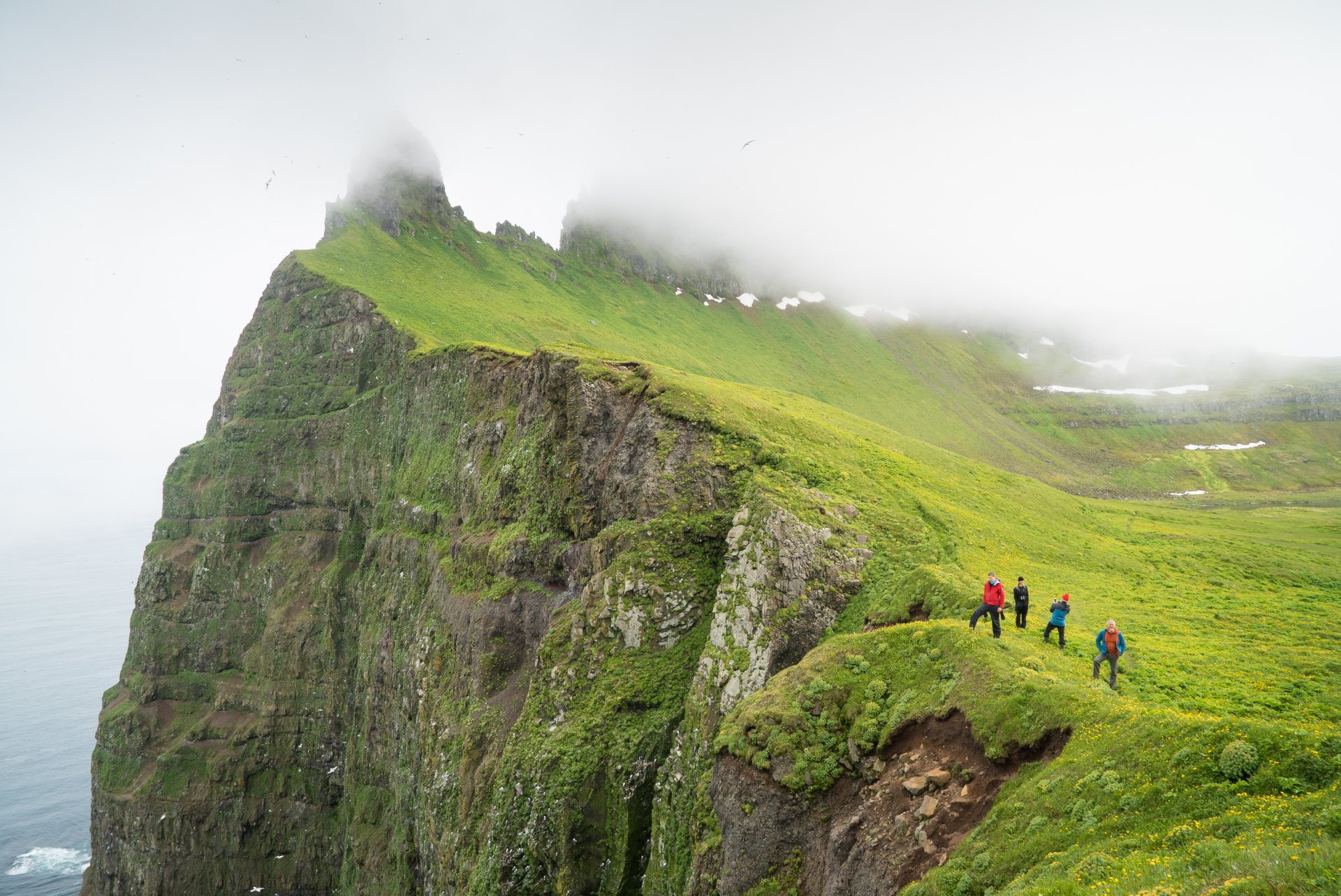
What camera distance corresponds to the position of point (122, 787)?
251 ft

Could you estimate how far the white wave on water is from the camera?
99.2m

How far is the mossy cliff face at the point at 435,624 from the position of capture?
100 ft

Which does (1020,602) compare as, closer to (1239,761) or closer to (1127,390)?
(1239,761)

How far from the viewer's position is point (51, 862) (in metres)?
102

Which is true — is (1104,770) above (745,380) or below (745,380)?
below

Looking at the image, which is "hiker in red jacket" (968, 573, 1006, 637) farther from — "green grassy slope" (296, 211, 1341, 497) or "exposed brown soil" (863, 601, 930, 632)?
"green grassy slope" (296, 211, 1341, 497)

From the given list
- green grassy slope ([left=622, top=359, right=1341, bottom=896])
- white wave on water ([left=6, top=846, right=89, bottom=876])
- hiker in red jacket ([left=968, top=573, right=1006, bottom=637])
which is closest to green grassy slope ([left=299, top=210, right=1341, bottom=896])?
green grassy slope ([left=622, top=359, right=1341, bottom=896])

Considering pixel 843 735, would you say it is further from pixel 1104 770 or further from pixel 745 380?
pixel 745 380

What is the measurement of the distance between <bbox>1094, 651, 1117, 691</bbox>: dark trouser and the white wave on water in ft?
455

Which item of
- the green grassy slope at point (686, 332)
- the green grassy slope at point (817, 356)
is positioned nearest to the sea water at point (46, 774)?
the green grassy slope at point (686, 332)

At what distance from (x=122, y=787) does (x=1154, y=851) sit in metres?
101

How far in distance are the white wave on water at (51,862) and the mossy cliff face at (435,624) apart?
31599 mm

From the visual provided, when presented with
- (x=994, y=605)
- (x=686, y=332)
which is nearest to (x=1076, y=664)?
(x=994, y=605)

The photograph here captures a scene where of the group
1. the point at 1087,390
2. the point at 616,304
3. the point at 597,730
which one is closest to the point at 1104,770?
the point at 597,730
